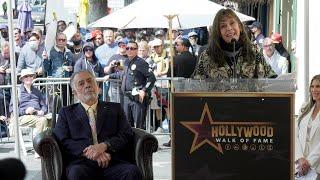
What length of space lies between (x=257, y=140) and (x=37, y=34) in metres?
9.71

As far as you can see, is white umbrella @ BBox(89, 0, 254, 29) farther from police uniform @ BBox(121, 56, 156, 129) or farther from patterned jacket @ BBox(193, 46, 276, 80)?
patterned jacket @ BBox(193, 46, 276, 80)

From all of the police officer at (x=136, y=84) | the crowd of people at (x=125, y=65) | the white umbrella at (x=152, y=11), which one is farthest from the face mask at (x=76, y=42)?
the white umbrella at (x=152, y=11)

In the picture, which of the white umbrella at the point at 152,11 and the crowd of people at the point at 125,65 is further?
the crowd of people at the point at 125,65

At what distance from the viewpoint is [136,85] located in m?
10.3

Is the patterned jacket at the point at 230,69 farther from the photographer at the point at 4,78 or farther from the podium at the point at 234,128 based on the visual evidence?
the photographer at the point at 4,78

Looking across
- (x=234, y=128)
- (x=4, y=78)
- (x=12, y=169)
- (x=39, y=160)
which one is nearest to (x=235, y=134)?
(x=234, y=128)

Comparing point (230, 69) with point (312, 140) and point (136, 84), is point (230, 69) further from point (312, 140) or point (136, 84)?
point (136, 84)

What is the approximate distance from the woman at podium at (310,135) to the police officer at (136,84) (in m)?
4.42

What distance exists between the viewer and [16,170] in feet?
6.83

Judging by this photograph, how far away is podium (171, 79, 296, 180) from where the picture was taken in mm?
4801

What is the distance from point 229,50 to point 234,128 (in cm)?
63

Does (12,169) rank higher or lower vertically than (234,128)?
higher

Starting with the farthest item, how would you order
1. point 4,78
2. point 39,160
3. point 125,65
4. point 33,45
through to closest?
point 33,45
point 4,78
point 125,65
point 39,160

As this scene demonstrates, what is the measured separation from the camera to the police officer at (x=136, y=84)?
1030 cm
